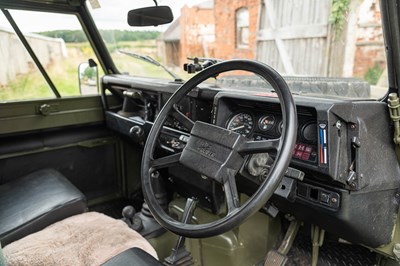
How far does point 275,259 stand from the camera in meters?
1.75

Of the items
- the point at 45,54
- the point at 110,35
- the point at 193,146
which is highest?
the point at 110,35

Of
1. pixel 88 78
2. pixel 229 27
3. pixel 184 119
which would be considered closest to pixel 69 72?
pixel 88 78

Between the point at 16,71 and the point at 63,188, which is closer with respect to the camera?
the point at 63,188

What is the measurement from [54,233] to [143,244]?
0.38 m

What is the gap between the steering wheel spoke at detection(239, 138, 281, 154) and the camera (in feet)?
3.12

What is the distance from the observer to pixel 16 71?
7.13ft

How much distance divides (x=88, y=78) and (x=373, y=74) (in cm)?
194

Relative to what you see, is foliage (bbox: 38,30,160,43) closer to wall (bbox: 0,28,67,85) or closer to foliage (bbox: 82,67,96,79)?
wall (bbox: 0,28,67,85)

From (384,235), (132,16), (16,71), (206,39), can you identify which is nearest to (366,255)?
(384,235)

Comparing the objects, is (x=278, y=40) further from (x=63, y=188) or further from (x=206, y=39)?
(x=63, y=188)

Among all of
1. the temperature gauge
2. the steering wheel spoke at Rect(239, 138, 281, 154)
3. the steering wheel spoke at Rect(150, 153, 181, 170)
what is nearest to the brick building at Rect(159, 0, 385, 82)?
the temperature gauge

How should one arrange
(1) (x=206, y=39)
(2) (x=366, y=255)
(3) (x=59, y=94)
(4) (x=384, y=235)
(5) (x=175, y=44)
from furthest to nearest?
(1) (x=206, y=39) → (5) (x=175, y=44) → (3) (x=59, y=94) → (2) (x=366, y=255) → (4) (x=384, y=235)

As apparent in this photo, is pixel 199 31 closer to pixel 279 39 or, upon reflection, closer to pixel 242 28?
pixel 242 28

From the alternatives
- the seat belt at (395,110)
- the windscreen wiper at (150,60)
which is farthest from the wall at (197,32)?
the seat belt at (395,110)
